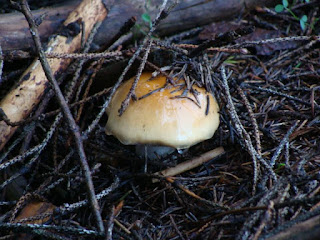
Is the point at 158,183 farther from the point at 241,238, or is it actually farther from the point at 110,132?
the point at 241,238

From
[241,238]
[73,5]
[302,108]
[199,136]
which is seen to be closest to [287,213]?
[241,238]

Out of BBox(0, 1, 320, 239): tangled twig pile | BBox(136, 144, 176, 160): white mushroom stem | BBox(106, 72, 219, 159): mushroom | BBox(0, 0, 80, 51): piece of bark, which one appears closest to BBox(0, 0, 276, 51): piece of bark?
BBox(0, 0, 80, 51): piece of bark

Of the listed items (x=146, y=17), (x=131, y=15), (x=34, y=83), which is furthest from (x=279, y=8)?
(x=34, y=83)

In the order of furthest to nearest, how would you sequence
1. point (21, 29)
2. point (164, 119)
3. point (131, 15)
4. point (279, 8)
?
1. point (279, 8)
2. point (131, 15)
3. point (21, 29)
4. point (164, 119)

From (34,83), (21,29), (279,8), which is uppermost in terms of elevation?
(21,29)

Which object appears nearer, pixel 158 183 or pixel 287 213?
pixel 287 213

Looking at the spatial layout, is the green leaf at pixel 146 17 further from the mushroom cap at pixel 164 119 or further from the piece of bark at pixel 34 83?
the mushroom cap at pixel 164 119

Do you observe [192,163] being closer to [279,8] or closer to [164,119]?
[164,119]
